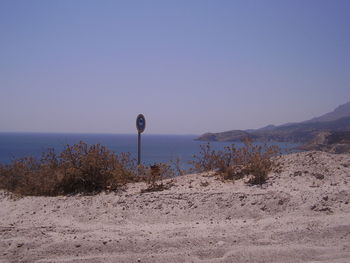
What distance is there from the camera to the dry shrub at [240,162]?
7719mm

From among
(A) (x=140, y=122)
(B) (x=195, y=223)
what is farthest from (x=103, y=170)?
(B) (x=195, y=223)

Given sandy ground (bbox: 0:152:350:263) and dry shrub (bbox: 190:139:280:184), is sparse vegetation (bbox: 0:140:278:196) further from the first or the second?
sandy ground (bbox: 0:152:350:263)

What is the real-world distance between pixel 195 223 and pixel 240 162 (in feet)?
11.5

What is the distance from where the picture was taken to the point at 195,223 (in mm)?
5625

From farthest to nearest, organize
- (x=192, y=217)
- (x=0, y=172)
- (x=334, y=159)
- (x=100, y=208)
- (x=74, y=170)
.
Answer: (x=0, y=172), (x=334, y=159), (x=74, y=170), (x=100, y=208), (x=192, y=217)

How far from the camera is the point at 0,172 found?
9.49 meters

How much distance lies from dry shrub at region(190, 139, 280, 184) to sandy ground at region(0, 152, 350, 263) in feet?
1.23

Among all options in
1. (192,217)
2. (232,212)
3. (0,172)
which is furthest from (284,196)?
(0,172)

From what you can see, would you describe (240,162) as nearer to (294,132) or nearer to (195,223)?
(195,223)

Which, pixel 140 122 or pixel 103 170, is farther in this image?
pixel 140 122

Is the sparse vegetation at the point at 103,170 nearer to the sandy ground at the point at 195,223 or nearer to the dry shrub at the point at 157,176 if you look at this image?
the dry shrub at the point at 157,176

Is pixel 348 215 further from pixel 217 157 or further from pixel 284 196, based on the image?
pixel 217 157

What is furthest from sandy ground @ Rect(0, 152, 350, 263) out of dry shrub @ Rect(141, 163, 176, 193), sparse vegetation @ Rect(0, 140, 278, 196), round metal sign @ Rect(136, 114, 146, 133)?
round metal sign @ Rect(136, 114, 146, 133)

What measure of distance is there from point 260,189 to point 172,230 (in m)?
2.40
